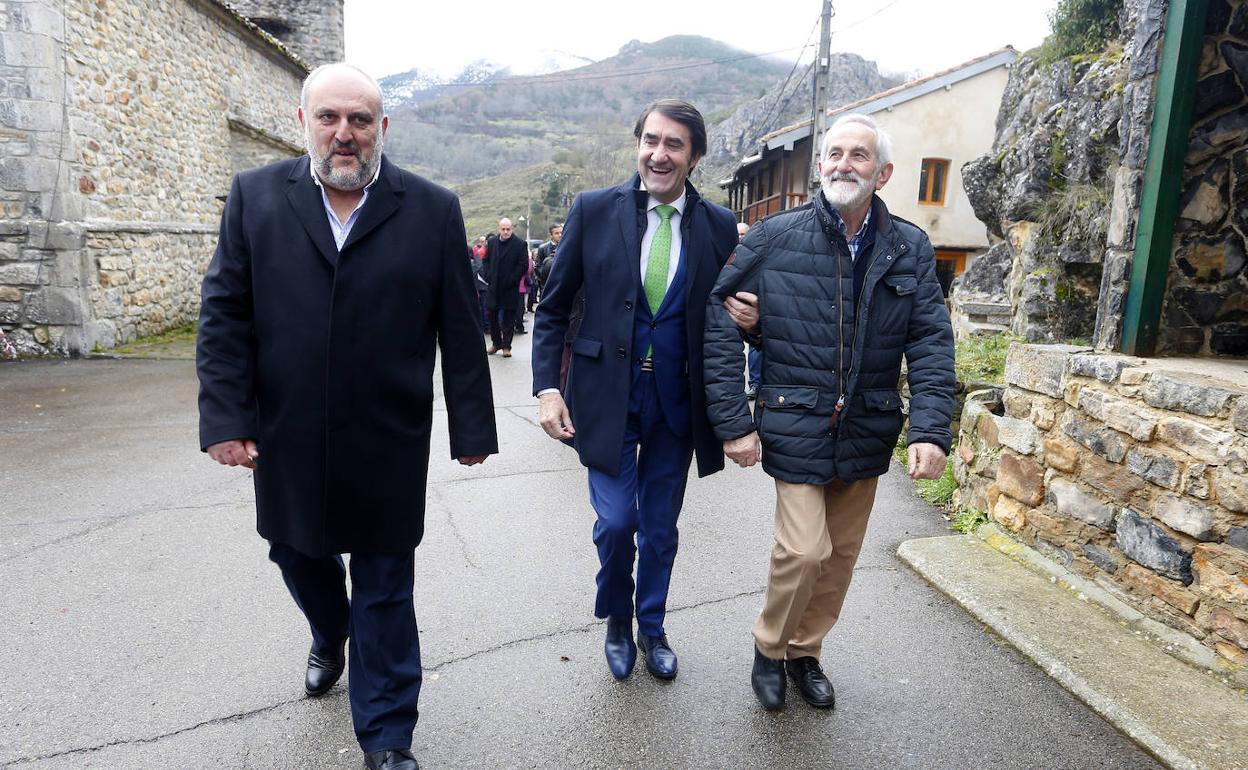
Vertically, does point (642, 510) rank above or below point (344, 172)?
below

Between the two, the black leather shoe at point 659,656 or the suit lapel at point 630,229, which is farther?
the black leather shoe at point 659,656

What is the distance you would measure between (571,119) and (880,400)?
111 m

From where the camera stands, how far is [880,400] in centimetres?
271

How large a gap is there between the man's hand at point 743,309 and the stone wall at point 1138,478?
1817mm

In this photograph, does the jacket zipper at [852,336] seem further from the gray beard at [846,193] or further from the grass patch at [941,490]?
the grass patch at [941,490]

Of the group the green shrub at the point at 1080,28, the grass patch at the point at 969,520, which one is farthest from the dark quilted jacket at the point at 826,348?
the green shrub at the point at 1080,28

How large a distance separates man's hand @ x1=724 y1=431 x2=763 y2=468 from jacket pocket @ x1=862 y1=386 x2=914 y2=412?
390mm

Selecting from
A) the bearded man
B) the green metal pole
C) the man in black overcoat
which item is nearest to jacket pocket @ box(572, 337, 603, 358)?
the bearded man

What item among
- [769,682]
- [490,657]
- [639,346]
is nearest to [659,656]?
[769,682]

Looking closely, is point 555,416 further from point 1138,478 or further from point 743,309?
point 1138,478

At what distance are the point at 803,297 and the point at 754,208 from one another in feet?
90.3

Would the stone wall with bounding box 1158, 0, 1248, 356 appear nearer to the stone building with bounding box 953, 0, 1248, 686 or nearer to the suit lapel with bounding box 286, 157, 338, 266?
the stone building with bounding box 953, 0, 1248, 686

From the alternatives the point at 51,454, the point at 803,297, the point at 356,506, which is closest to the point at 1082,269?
the point at 803,297

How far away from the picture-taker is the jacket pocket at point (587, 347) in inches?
111
